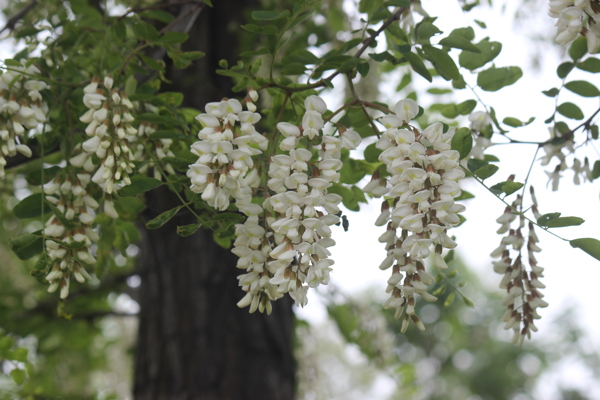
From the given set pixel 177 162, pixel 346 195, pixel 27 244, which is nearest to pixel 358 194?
pixel 346 195

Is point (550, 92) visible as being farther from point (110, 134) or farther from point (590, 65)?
point (110, 134)

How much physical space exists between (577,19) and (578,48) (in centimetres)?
38

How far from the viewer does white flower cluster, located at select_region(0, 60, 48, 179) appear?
960mm

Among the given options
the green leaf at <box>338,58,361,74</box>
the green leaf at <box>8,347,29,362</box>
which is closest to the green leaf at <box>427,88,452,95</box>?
the green leaf at <box>338,58,361,74</box>

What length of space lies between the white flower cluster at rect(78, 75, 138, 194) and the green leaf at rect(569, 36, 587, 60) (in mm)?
940

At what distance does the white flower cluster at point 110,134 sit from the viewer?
2.94ft

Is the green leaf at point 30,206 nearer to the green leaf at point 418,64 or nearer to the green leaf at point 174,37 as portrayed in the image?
the green leaf at point 174,37

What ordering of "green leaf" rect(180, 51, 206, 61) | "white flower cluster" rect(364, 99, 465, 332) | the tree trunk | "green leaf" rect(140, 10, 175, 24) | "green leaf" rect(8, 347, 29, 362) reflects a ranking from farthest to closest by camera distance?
the tree trunk
"green leaf" rect(8, 347, 29, 362)
"green leaf" rect(140, 10, 175, 24)
"green leaf" rect(180, 51, 206, 61)
"white flower cluster" rect(364, 99, 465, 332)

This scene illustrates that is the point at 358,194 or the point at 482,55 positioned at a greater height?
the point at 482,55

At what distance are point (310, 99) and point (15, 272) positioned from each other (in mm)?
3220

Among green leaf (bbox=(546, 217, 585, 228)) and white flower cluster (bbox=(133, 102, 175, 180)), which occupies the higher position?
white flower cluster (bbox=(133, 102, 175, 180))

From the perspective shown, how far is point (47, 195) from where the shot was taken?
43.3 inches

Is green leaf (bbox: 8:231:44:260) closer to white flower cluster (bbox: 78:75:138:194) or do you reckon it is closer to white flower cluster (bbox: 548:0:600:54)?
white flower cluster (bbox: 78:75:138:194)

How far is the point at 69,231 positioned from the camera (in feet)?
3.28
